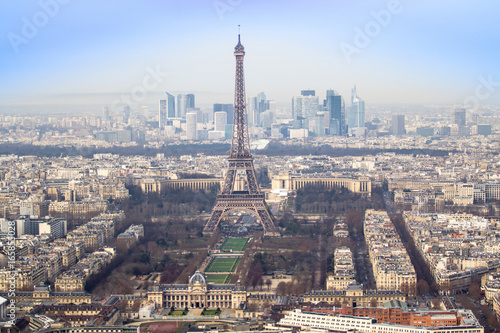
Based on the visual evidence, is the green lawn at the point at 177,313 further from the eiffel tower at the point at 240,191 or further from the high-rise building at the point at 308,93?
the high-rise building at the point at 308,93

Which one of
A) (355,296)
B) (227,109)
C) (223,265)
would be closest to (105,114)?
(227,109)

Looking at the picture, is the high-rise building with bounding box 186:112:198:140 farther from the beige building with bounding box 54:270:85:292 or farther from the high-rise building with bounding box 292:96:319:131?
the beige building with bounding box 54:270:85:292

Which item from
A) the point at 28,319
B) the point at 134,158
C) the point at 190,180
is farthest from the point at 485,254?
the point at 134,158

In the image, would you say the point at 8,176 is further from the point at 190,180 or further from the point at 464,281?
the point at 464,281

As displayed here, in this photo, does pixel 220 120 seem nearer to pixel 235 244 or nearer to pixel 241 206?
pixel 241 206

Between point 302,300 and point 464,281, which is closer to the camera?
point 302,300
